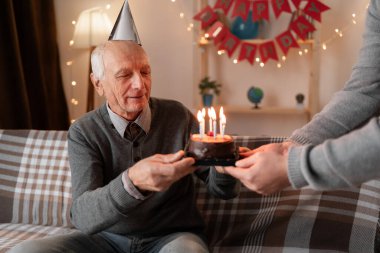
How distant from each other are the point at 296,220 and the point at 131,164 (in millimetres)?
649

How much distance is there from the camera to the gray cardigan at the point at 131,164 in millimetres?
1578

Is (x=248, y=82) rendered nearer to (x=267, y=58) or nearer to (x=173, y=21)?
(x=267, y=58)

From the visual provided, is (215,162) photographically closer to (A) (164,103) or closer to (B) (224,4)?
(A) (164,103)

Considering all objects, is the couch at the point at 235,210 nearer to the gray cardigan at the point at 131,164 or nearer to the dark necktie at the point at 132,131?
the gray cardigan at the point at 131,164

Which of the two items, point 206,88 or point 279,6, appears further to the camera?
point 206,88

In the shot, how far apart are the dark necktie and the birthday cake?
366 mm

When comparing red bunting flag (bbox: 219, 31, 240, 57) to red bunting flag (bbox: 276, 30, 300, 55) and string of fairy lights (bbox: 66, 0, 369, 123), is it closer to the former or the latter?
string of fairy lights (bbox: 66, 0, 369, 123)

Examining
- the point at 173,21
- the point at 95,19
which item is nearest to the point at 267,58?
the point at 173,21

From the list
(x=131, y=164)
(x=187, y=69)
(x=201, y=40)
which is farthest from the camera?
(x=187, y=69)

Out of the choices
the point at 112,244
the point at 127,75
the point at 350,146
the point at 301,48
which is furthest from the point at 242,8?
the point at 350,146

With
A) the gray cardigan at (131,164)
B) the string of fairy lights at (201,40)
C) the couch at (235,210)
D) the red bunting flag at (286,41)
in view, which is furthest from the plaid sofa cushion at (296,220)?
the string of fairy lights at (201,40)

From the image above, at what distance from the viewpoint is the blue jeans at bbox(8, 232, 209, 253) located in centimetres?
146

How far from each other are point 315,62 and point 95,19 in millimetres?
1782

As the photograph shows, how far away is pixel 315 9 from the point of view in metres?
3.71
